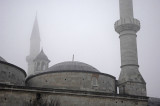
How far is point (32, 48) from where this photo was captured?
3862 centimetres

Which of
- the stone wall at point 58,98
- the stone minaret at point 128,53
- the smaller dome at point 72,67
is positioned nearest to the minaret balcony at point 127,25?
the stone minaret at point 128,53

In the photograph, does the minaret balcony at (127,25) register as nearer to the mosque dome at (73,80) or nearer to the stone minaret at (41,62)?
the mosque dome at (73,80)

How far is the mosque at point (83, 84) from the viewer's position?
13547mm

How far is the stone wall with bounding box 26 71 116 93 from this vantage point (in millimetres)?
16422

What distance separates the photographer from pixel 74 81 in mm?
16484

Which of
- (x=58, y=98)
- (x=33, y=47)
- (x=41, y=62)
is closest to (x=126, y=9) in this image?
(x=58, y=98)

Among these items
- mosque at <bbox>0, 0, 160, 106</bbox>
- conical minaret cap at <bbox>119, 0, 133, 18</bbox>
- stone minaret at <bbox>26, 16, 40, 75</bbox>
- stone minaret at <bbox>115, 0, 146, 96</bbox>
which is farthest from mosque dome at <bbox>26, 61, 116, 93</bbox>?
stone minaret at <bbox>26, 16, 40, 75</bbox>

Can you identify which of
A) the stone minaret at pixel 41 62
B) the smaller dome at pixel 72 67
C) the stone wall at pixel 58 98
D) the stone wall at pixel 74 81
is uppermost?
the stone minaret at pixel 41 62

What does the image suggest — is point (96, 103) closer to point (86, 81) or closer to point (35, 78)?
point (86, 81)

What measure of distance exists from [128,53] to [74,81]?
17.6 feet

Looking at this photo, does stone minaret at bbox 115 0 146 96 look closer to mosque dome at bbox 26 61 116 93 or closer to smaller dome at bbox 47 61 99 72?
mosque dome at bbox 26 61 116 93

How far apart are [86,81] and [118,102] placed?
2.71 meters

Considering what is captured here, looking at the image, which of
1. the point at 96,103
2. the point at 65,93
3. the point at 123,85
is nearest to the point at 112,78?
the point at 123,85

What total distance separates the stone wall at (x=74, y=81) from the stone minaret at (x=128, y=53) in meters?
1.68
